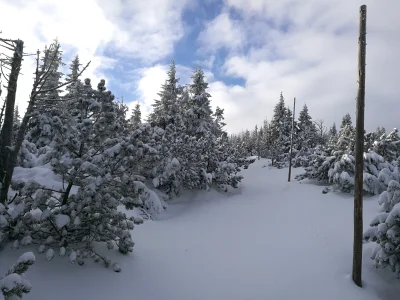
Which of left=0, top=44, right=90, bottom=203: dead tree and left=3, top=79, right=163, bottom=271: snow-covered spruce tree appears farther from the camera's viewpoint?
left=3, top=79, right=163, bottom=271: snow-covered spruce tree

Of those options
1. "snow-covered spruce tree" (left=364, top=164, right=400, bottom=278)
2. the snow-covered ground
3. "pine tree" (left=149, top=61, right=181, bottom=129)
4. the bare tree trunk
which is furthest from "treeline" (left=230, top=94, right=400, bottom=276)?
"pine tree" (left=149, top=61, right=181, bottom=129)

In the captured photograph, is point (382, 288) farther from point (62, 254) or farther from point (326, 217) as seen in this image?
point (62, 254)

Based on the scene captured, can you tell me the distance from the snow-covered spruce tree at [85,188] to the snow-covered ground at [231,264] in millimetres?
512

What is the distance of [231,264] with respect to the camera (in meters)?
9.38

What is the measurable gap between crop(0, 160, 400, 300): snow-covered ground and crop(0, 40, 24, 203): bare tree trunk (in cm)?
161

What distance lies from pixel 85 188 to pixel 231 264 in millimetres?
5657

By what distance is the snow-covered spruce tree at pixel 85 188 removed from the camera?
5.98 meters

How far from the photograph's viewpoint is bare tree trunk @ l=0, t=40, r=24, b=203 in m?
5.37

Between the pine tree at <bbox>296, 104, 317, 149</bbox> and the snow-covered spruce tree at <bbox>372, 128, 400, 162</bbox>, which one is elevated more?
the pine tree at <bbox>296, 104, 317, 149</bbox>

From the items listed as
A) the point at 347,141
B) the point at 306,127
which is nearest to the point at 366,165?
the point at 347,141

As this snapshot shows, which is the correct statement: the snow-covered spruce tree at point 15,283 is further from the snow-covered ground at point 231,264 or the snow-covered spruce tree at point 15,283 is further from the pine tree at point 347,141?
the pine tree at point 347,141

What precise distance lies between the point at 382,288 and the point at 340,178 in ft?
39.2

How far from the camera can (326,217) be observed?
14.9 m

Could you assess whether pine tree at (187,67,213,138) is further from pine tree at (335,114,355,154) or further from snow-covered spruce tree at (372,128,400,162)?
snow-covered spruce tree at (372,128,400,162)
